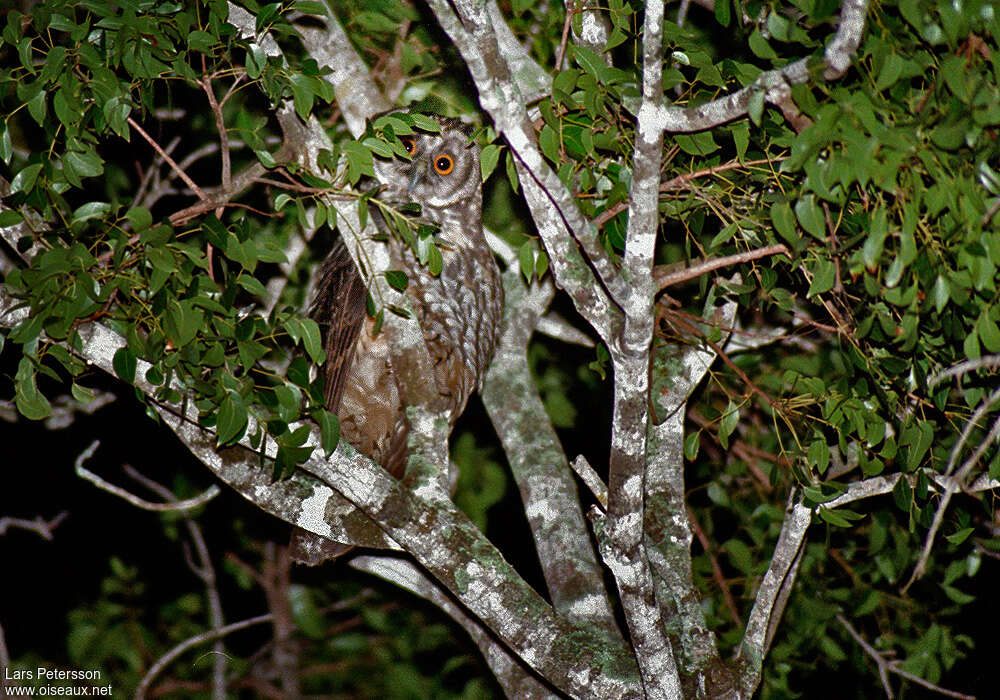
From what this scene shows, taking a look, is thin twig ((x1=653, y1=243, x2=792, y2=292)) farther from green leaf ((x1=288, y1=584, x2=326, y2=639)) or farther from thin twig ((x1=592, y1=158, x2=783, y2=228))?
green leaf ((x1=288, y1=584, x2=326, y2=639))

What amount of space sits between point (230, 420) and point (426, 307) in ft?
4.33

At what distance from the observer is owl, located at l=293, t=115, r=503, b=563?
295 cm

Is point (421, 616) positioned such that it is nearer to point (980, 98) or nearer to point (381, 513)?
point (381, 513)

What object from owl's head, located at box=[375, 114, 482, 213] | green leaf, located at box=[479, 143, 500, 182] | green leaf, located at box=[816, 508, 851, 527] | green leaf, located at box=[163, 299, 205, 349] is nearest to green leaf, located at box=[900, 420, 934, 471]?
green leaf, located at box=[816, 508, 851, 527]

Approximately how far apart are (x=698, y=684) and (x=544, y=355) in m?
2.32

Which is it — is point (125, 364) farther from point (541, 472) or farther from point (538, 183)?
point (541, 472)

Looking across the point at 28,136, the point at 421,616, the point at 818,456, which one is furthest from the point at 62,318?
the point at 421,616

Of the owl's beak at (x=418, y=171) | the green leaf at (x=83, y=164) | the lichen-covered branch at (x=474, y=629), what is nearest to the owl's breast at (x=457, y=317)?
the owl's beak at (x=418, y=171)

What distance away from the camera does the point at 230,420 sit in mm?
1765

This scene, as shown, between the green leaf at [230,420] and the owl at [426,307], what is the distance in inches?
42.3

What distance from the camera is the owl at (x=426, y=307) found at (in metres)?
2.95

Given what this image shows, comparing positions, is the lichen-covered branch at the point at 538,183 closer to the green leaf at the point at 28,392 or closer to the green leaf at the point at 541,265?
the green leaf at the point at 541,265

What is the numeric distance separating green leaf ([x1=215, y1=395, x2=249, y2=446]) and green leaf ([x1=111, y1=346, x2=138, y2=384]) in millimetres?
182

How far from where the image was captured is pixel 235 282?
1766mm
